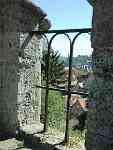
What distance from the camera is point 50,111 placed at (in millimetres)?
5645

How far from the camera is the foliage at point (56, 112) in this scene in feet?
17.7

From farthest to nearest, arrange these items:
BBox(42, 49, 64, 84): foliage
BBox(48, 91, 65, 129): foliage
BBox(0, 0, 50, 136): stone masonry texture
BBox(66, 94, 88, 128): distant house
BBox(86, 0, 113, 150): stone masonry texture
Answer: BBox(66, 94, 88, 128): distant house
BBox(42, 49, 64, 84): foliage
BBox(48, 91, 65, 129): foliage
BBox(0, 0, 50, 136): stone masonry texture
BBox(86, 0, 113, 150): stone masonry texture

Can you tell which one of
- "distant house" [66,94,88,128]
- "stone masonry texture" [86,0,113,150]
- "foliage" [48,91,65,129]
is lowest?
"distant house" [66,94,88,128]

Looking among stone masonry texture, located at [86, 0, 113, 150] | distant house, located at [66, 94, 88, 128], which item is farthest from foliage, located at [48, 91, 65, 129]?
distant house, located at [66, 94, 88, 128]

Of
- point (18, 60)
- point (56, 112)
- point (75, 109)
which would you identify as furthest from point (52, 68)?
→ point (75, 109)

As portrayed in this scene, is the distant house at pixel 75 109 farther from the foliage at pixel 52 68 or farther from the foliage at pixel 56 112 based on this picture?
the foliage at pixel 56 112

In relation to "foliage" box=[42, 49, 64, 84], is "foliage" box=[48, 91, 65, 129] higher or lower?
lower

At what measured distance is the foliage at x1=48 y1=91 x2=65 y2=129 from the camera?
5.38m

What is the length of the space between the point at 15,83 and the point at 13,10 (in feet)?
3.35

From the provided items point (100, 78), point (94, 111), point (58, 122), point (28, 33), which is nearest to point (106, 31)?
point (100, 78)

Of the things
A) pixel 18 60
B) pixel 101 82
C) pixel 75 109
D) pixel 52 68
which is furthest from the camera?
pixel 75 109

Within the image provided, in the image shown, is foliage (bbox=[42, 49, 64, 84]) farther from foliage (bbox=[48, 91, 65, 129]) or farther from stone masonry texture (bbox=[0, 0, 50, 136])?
stone masonry texture (bbox=[0, 0, 50, 136])

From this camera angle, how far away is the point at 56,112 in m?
5.64

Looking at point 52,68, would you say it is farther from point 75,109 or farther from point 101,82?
point 75,109
